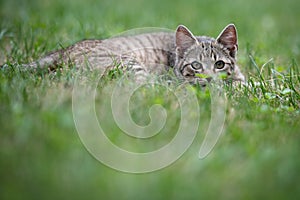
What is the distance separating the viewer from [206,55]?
17.0ft

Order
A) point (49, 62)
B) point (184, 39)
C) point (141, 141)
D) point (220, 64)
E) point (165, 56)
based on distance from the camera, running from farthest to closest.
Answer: point (165, 56)
point (184, 39)
point (220, 64)
point (49, 62)
point (141, 141)

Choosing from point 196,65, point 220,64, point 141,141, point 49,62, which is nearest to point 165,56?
point 196,65

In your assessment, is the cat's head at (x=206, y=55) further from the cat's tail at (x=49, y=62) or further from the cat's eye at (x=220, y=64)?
the cat's tail at (x=49, y=62)

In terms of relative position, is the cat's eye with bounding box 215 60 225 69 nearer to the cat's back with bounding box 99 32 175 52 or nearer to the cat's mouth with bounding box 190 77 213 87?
the cat's mouth with bounding box 190 77 213 87

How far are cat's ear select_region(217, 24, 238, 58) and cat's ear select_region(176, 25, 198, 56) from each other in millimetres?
273

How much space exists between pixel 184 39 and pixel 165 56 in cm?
39

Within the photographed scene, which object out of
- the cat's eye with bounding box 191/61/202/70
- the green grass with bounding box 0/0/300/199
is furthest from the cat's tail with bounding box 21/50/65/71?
the cat's eye with bounding box 191/61/202/70

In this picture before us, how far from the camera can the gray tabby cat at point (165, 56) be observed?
491 centimetres

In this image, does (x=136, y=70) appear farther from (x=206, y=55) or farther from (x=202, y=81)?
(x=206, y=55)

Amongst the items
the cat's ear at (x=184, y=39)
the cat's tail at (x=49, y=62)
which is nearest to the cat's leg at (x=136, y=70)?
the cat's ear at (x=184, y=39)

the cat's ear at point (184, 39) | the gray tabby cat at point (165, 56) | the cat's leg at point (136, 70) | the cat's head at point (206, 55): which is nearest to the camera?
the cat's leg at point (136, 70)

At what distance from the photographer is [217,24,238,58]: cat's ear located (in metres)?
5.19

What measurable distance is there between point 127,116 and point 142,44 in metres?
2.08

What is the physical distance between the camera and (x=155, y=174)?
10.1 feet
